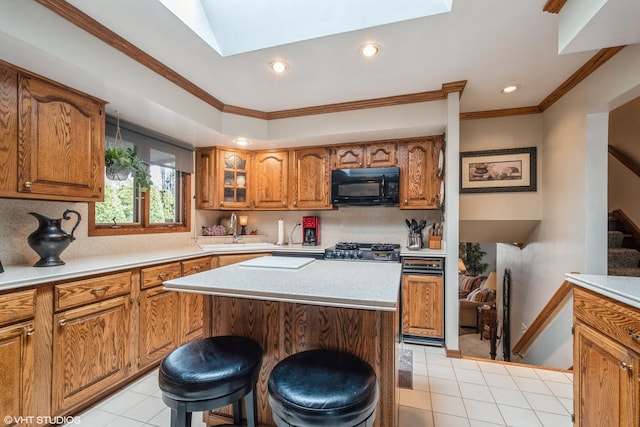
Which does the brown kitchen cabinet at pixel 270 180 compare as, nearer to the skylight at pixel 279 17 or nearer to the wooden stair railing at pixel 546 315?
the skylight at pixel 279 17

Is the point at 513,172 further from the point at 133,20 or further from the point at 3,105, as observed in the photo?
the point at 3,105

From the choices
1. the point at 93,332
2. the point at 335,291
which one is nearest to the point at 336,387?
the point at 335,291

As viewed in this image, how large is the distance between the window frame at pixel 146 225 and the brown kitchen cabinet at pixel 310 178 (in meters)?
1.33

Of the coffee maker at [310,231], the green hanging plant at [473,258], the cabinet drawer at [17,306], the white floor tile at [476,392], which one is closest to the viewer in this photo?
the cabinet drawer at [17,306]

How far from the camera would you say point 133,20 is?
1.80 meters

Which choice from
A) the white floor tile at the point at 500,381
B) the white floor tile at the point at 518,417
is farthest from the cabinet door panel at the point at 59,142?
the white floor tile at the point at 500,381

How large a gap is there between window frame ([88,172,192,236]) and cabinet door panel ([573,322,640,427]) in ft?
11.7

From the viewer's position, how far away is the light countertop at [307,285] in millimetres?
1128

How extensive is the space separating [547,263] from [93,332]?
4316 mm

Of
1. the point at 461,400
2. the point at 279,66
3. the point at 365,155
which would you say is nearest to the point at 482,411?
the point at 461,400

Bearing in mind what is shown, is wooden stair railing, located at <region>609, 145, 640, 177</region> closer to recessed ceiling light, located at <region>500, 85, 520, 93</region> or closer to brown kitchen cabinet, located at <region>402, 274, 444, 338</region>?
recessed ceiling light, located at <region>500, 85, 520, 93</region>

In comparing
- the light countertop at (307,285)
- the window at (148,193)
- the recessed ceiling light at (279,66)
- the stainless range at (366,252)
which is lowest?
the stainless range at (366,252)

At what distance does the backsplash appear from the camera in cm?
199

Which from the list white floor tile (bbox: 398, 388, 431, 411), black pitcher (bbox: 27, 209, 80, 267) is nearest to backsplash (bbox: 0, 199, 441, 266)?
black pitcher (bbox: 27, 209, 80, 267)
